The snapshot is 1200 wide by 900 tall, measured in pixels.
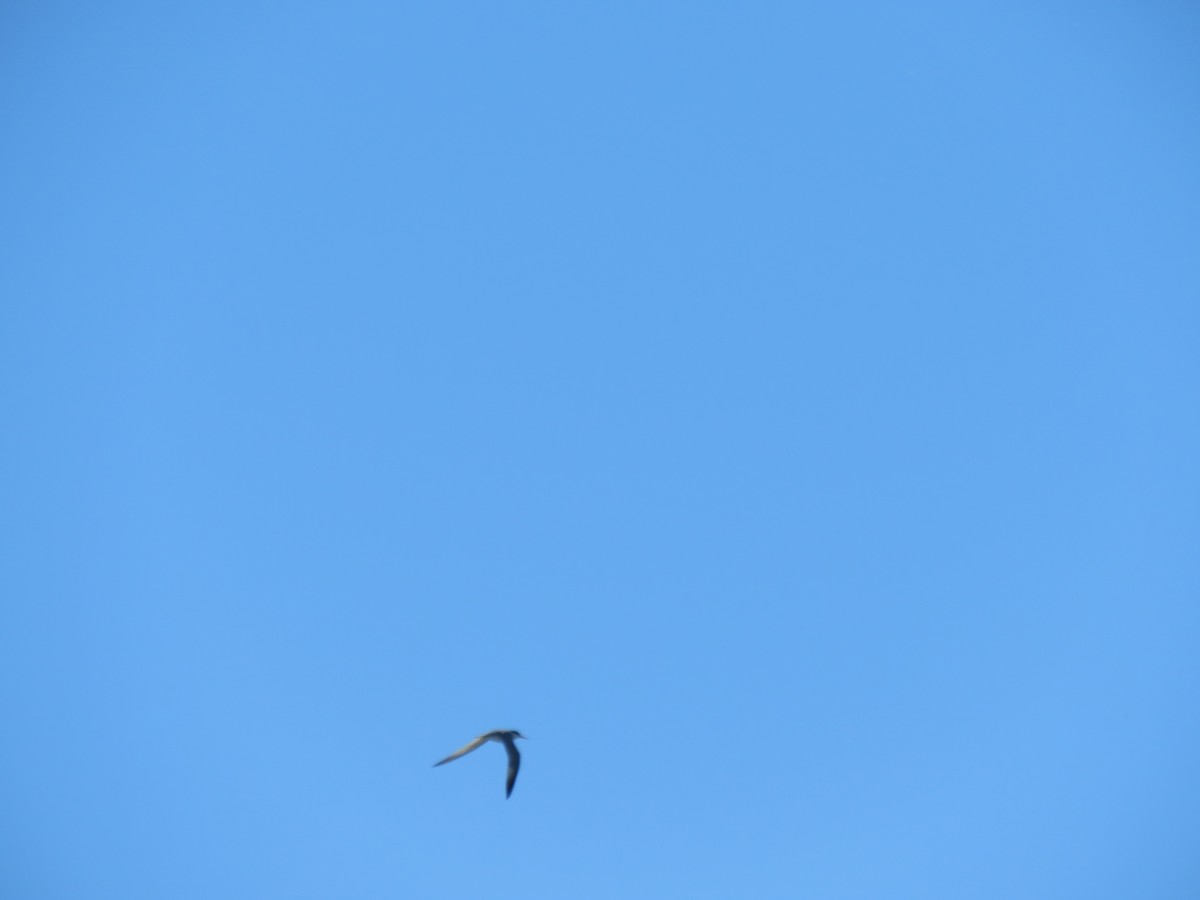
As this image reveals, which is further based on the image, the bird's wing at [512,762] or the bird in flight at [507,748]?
the bird's wing at [512,762]

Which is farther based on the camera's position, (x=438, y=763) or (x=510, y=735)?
(x=510, y=735)

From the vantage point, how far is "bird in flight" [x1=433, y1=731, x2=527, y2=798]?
56.6ft

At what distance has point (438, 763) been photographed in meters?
15.7

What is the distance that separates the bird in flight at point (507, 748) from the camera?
56.6ft

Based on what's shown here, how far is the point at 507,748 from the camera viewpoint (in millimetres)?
19078

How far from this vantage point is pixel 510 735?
60.8ft

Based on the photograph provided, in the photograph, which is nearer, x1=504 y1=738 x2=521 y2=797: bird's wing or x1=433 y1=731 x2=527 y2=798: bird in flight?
x1=433 y1=731 x2=527 y2=798: bird in flight

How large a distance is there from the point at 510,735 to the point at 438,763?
10.1ft

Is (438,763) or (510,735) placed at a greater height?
(510,735)
